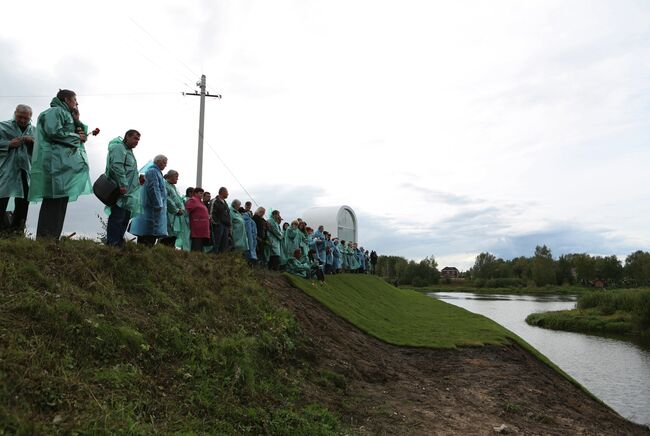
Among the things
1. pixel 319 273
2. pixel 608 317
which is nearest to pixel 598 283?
pixel 608 317

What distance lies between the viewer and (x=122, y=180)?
8.02m

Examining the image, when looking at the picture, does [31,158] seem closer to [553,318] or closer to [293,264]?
[293,264]

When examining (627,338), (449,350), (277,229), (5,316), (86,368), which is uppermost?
(277,229)

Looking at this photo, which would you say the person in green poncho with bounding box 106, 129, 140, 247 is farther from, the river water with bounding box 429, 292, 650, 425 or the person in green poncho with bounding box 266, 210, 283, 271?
the river water with bounding box 429, 292, 650, 425

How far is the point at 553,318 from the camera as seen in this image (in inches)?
1850

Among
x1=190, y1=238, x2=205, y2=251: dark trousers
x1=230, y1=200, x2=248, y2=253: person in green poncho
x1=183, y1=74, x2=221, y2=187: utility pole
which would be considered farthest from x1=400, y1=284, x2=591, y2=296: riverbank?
x1=190, y1=238, x2=205, y2=251: dark trousers

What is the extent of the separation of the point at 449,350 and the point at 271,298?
5.79m

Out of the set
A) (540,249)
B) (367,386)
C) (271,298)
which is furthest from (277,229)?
(540,249)

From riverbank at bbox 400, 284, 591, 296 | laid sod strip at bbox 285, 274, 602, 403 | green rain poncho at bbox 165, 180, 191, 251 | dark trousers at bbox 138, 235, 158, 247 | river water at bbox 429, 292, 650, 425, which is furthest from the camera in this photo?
riverbank at bbox 400, 284, 591, 296

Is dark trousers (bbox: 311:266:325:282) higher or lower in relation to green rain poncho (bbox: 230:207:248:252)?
lower

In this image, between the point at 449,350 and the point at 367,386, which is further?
the point at 449,350

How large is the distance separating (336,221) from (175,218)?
28085 mm

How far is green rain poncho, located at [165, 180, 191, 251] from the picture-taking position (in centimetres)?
1139

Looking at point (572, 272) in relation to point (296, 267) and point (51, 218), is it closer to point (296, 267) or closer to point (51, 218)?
point (296, 267)
